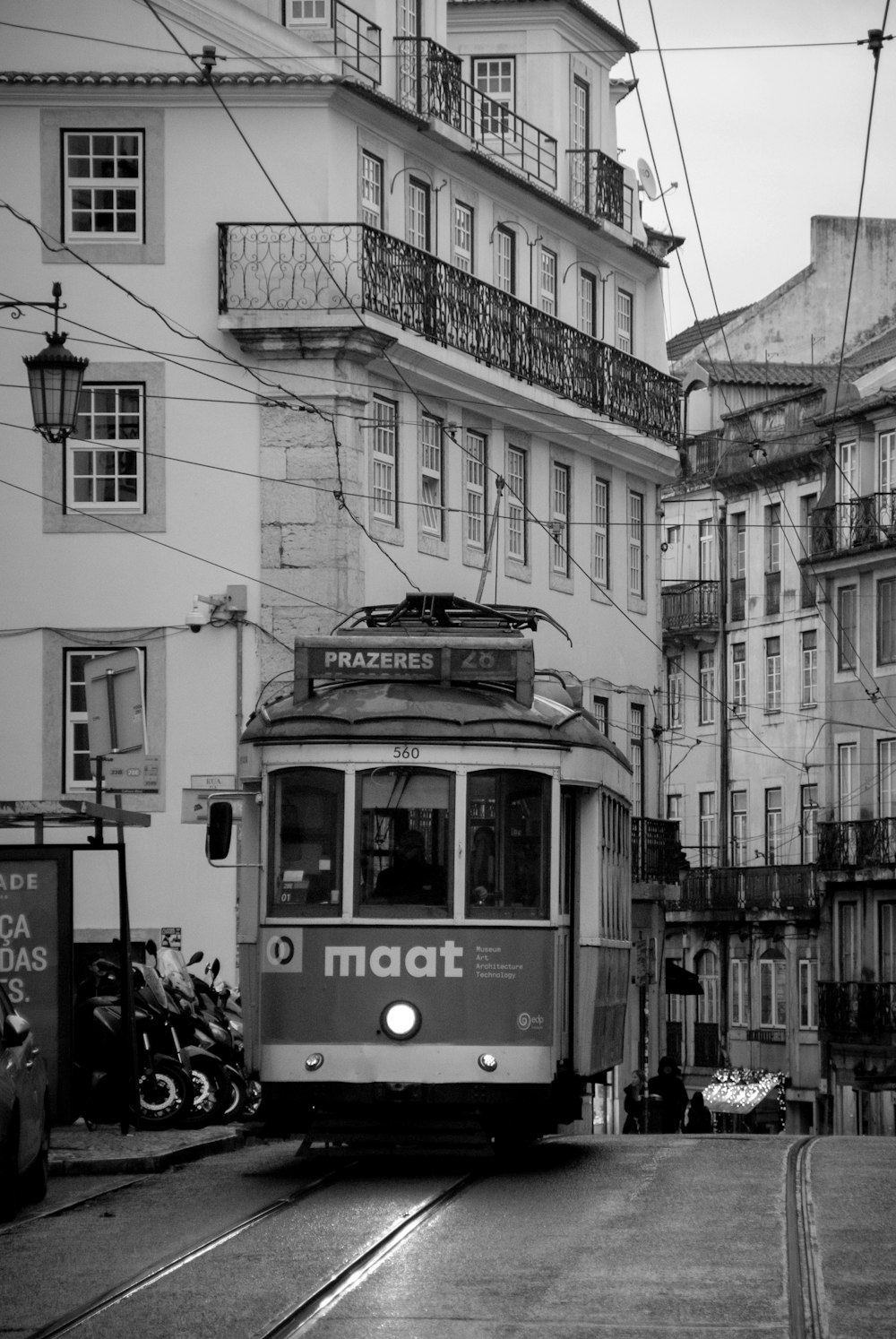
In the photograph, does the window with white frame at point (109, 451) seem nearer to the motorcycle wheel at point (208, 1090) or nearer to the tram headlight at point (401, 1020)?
the motorcycle wheel at point (208, 1090)

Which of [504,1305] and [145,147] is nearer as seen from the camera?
[504,1305]

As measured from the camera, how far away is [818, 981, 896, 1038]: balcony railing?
2363 inches

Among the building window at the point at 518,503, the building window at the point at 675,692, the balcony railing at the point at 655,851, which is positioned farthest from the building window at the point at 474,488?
the building window at the point at 675,692

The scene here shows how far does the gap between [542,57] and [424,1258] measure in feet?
101

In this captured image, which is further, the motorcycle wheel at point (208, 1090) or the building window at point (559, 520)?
the building window at point (559, 520)

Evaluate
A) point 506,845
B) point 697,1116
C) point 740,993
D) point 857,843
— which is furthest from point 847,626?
point 506,845

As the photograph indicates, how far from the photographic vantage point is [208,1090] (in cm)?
2117

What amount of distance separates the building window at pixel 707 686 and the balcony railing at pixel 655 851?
25.4m

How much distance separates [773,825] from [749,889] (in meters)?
1.78

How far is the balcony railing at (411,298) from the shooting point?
32875mm

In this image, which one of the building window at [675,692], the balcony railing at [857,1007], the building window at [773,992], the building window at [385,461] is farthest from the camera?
the building window at [675,692]

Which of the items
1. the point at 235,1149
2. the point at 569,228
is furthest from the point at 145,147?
the point at 235,1149

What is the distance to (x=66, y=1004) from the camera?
60.4 ft

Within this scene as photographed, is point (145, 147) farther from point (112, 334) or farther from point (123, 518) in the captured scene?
point (123, 518)
